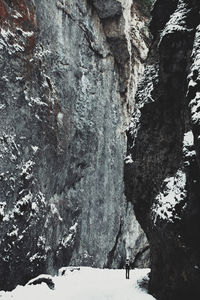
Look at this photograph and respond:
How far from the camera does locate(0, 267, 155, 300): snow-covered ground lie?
51.1ft

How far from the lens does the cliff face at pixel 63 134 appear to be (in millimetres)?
19797

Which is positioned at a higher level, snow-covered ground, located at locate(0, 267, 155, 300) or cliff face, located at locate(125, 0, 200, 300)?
cliff face, located at locate(125, 0, 200, 300)

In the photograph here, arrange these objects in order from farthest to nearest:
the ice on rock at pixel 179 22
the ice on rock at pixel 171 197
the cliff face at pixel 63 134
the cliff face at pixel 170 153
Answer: the cliff face at pixel 63 134 → the ice on rock at pixel 179 22 → the ice on rock at pixel 171 197 → the cliff face at pixel 170 153

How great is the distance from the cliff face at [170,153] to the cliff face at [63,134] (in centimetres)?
562

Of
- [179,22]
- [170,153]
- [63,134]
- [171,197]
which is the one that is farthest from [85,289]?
[179,22]

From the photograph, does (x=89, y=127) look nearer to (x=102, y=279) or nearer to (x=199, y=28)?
(x=102, y=279)

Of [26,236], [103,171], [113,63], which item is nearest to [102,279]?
[26,236]

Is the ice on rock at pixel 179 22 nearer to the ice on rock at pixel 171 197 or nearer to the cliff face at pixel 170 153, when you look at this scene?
the cliff face at pixel 170 153

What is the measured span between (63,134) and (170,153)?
9918mm

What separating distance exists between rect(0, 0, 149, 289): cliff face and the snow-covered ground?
2.25 meters

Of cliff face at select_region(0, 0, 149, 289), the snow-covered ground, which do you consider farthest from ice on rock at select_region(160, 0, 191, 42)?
the snow-covered ground

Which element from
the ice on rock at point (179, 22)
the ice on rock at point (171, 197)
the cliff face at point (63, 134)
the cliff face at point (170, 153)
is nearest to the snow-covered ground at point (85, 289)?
the cliff face at point (170, 153)

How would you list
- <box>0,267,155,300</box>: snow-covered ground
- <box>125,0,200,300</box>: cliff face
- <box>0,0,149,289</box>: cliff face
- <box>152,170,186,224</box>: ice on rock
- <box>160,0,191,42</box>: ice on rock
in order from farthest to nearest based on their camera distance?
<box>0,0,149,289</box>: cliff face → <box>160,0,191,42</box>: ice on rock → <box>0,267,155,300</box>: snow-covered ground → <box>152,170,186,224</box>: ice on rock → <box>125,0,200,300</box>: cliff face

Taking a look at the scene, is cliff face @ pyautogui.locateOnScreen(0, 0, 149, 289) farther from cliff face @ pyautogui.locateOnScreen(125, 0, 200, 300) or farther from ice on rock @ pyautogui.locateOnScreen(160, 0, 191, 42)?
ice on rock @ pyautogui.locateOnScreen(160, 0, 191, 42)
